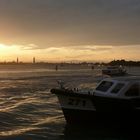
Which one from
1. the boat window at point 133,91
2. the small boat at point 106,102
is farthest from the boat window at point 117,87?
the boat window at point 133,91

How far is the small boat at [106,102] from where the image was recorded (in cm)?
2177

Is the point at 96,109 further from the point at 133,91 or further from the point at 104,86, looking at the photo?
the point at 133,91

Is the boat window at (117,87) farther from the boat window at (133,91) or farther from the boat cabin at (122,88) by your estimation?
the boat window at (133,91)

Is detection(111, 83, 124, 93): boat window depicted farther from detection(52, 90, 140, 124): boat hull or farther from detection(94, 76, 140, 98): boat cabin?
detection(52, 90, 140, 124): boat hull

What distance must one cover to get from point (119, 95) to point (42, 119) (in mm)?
6520

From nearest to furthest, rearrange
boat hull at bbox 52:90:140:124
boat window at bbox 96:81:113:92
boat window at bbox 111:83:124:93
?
boat hull at bbox 52:90:140:124 → boat window at bbox 111:83:124:93 → boat window at bbox 96:81:113:92

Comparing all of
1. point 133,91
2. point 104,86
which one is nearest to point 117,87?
point 133,91

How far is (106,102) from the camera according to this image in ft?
71.7

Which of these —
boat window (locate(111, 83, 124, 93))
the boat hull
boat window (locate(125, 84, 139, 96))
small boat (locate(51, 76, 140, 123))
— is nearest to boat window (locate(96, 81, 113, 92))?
small boat (locate(51, 76, 140, 123))

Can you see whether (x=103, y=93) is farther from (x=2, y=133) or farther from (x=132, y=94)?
(x=2, y=133)

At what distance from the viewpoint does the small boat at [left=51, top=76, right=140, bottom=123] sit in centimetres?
2177

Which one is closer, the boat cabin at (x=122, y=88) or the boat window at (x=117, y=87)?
the boat cabin at (x=122, y=88)

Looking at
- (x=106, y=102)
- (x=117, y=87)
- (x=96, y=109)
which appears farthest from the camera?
(x=117, y=87)

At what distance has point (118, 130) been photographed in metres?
22.6
